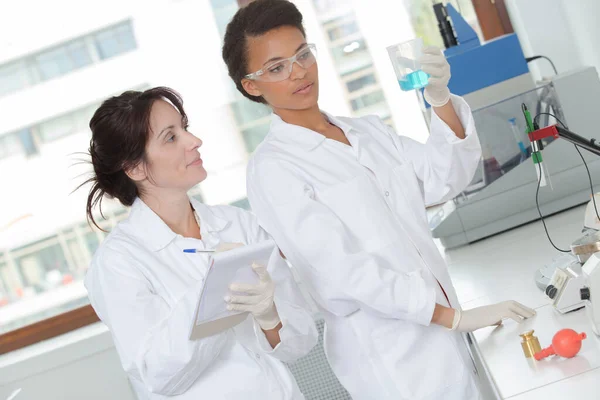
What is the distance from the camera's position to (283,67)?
1.71 meters

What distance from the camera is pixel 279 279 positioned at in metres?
1.73

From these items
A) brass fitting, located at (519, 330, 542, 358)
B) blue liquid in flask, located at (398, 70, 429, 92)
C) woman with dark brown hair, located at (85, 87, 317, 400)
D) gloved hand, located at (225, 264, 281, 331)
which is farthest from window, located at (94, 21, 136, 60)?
brass fitting, located at (519, 330, 542, 358)

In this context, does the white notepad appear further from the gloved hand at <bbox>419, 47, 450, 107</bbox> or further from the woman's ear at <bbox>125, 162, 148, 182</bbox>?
the gloved hand at <bbox>419, 47, 450, 107</bbox>

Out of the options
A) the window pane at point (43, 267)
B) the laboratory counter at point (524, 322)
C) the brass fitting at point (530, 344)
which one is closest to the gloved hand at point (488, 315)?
the laboratory counter at point (524, 322)

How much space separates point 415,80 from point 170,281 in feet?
2.28

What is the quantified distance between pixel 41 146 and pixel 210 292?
213cm

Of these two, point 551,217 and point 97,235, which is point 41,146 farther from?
point 551,217

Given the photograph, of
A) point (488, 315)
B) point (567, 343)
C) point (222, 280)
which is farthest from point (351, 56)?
point (567, 343)

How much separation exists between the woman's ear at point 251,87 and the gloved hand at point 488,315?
0.68 metres

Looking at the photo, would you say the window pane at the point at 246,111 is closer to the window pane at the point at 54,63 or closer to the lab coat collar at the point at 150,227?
the window pane at the point at 54,63

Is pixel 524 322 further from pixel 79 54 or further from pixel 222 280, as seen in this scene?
pixel 79 54

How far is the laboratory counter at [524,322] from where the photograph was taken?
1.28 m

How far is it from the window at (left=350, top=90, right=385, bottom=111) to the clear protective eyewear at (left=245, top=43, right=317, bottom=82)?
1591 mm

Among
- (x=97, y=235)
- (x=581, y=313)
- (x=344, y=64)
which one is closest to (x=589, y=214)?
(x=581, y=313)
